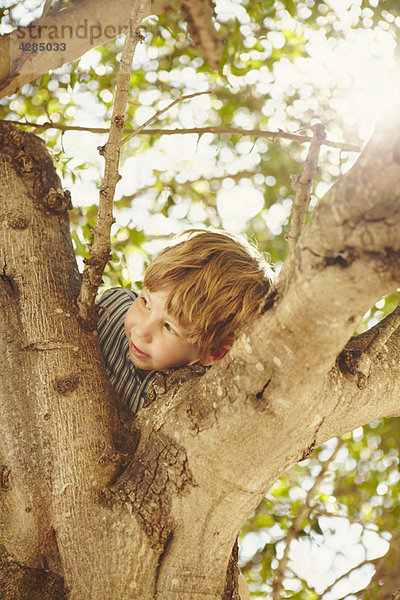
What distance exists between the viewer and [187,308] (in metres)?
1.54

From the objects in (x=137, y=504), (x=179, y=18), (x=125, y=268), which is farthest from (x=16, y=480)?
(x=179, y=18)

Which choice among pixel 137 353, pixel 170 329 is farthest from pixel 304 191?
pixel 137 353

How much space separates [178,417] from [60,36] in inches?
57.6

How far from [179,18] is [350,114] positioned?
40.3 inches

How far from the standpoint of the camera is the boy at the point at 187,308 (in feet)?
5.09

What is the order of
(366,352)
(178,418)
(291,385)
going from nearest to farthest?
(291,385), (178,418), (366,352)

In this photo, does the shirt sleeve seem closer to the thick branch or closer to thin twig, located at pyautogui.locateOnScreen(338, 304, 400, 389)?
the thick branch

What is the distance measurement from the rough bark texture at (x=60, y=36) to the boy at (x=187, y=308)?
0.84 meters

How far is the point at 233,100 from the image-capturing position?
321 centimetres

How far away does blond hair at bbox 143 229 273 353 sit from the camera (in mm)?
1546

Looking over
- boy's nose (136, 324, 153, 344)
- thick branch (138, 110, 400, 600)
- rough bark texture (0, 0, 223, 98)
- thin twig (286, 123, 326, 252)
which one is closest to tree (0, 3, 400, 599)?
thick branch (138, 110, 400, 600)

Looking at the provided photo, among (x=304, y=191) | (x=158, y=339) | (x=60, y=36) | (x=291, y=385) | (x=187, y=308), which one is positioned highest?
(x=60, y=36)

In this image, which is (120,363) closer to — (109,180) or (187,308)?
(187,308)

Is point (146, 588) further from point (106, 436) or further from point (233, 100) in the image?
point (233, 100)
